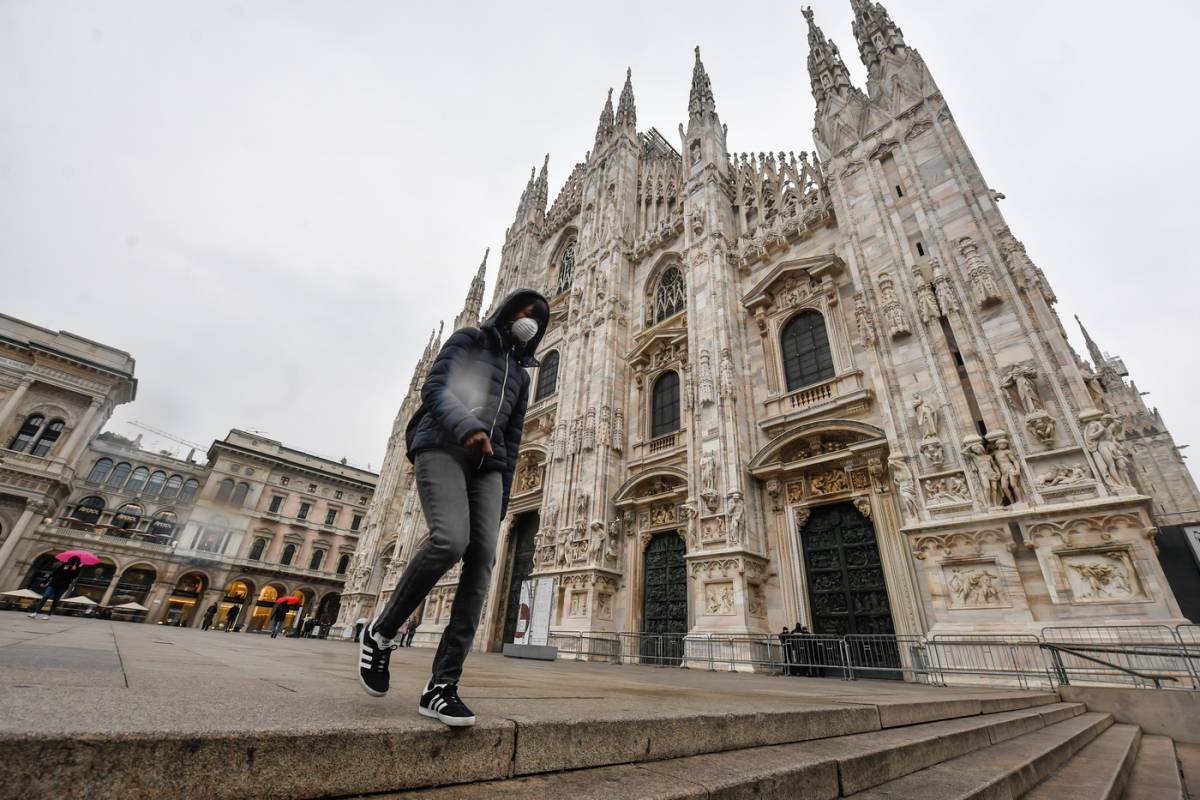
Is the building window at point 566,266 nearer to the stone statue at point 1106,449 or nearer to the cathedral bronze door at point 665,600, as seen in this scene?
the cathedral bronze door at point 665,600

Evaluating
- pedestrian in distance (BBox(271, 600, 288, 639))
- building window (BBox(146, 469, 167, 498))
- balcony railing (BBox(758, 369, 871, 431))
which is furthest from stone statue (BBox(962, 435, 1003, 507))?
building window (BBox(146, 469, 167, 498))

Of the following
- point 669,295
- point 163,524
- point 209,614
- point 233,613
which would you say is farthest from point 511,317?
point 163,524

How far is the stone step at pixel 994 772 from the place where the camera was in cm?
217

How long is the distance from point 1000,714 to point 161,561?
143ft

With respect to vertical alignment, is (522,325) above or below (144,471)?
below

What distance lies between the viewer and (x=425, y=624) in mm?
19219

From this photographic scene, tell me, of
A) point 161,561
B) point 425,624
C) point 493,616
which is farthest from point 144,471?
point 493,616

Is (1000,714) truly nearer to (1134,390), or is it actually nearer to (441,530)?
(441,530)

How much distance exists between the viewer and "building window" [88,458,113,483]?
34.1 meters

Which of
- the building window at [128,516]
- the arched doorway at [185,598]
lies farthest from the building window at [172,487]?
the arched doorway at [185,598]

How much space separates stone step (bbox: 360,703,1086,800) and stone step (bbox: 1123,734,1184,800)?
3.54 feet

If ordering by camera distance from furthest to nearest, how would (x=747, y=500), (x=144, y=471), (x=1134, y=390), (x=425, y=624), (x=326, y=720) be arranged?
(x=144, y=471) < (x=1134, y=390) < (x=425, y=624) < (x=747, y=500) < (x=326, y=720)

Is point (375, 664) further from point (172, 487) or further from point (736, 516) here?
point (172, 487)

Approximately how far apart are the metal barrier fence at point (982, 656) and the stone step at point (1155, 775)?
1225mm
